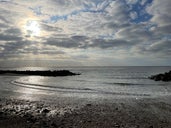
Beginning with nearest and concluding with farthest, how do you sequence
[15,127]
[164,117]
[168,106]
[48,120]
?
1. [15,127]
2. [48,120]
3. [164,117]
4. [168,106]

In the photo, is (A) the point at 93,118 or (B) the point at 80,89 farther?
(B) the point at 80,89

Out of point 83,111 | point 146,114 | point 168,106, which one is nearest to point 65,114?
point 83,111

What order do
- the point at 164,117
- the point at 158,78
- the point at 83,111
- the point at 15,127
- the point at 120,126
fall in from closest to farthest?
the point at 15,127
the point at 120,126
the point at 164,117
the point at 83,111
the point at 158,78

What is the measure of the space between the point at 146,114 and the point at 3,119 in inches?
345

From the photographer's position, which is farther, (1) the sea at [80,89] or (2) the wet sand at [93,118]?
(1) the sea at [80,89]

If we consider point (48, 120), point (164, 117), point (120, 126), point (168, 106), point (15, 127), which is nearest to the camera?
point (15, 127)

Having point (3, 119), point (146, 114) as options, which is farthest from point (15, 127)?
point (146, 114)

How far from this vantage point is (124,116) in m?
13.4

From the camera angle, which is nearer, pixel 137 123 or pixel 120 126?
pixel 120 126

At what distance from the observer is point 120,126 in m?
11.1

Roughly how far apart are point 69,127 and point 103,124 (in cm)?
196

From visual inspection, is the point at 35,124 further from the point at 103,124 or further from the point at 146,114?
the point at 146,114

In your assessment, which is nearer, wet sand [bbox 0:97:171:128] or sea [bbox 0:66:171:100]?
wet sand [bbox 0:97:171:128]

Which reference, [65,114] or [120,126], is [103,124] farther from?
[65,114]
